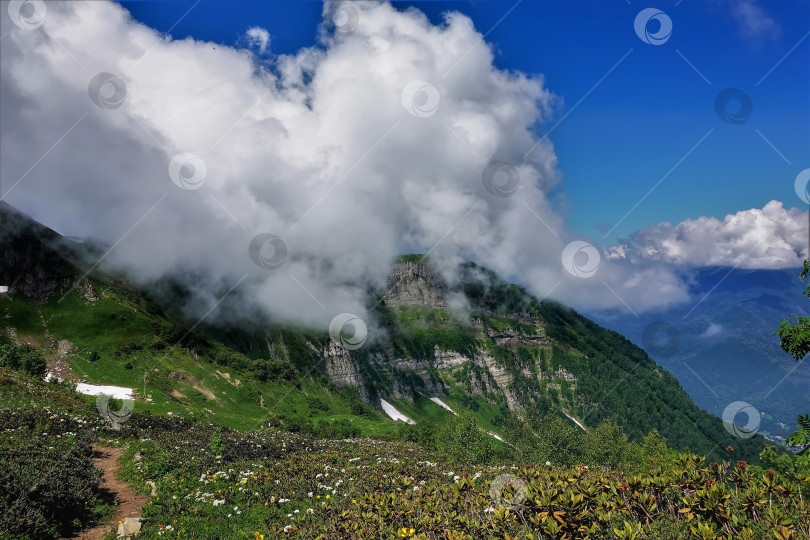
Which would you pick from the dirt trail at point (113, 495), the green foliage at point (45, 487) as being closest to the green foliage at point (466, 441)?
the dirt trail at point (113, 495)

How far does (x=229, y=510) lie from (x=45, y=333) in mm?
128931

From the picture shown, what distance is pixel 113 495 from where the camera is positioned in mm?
20391

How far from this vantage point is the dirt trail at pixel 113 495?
16406 millimetres

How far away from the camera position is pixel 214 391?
333 ft

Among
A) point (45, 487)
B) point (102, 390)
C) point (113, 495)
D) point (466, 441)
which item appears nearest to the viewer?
point (45, 487)

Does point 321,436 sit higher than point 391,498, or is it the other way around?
point 321,436

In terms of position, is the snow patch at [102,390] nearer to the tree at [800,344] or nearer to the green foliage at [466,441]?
the green foliage at [466,441]

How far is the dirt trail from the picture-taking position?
16.4 meters

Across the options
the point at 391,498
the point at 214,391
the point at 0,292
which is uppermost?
the point at 0,292

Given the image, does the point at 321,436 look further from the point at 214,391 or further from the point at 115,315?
the point at 115,315

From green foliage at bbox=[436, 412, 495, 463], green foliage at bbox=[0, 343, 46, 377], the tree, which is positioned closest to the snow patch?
green foliage at bbox=[0, 343, 46, 377]

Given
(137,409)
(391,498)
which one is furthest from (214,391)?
(391,498)

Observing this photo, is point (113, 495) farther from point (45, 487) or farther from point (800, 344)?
point (800, 344)

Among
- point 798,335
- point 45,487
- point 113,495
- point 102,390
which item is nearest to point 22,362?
point 102,390
